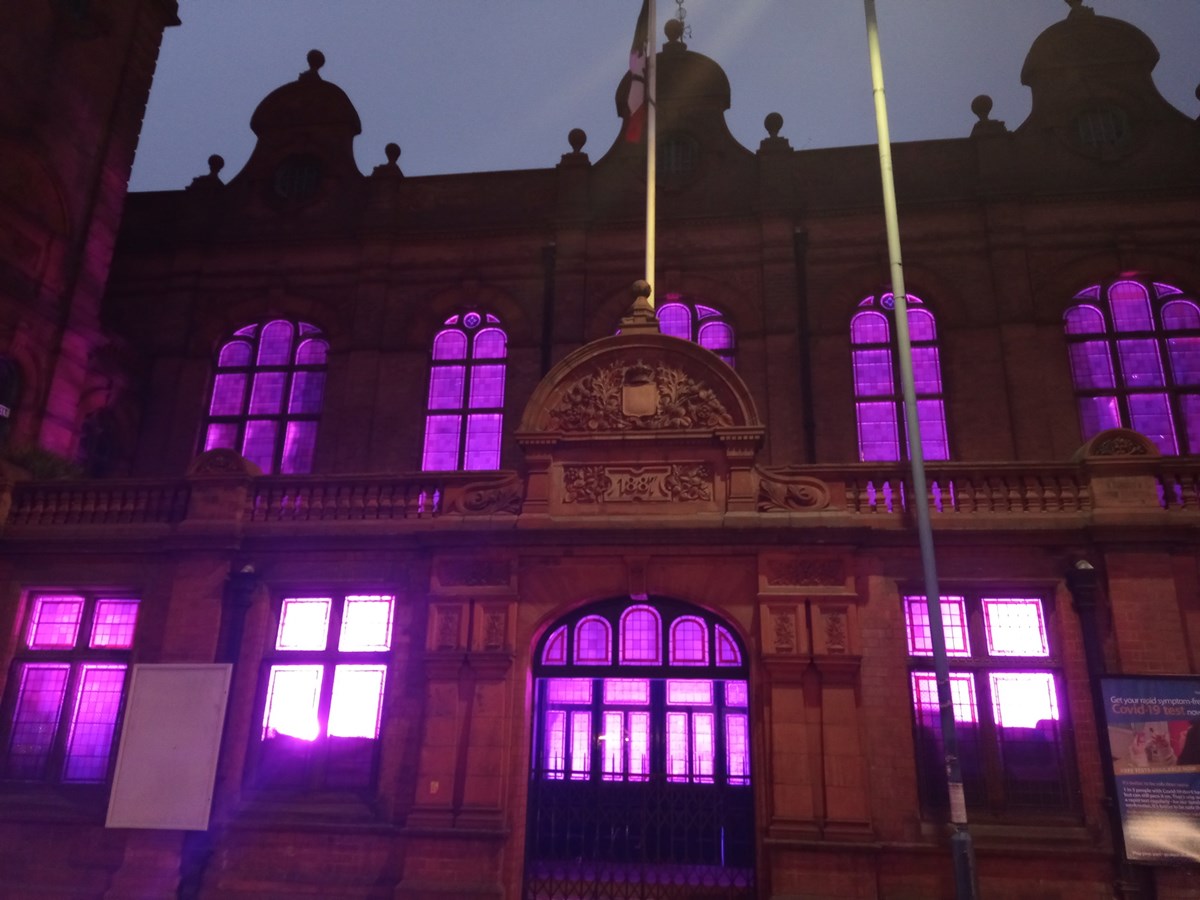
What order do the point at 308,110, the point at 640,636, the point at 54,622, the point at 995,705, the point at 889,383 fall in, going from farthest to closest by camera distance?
the point at 308,110 → the point at 889,383 → the point at 54,622 → the point at 640,636 → the point at 995,705

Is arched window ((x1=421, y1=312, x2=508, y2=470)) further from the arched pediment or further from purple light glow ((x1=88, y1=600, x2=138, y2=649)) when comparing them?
purple light glow ((x1=88, y1=600, x2=138, y2=649))

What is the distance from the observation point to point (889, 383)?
18953mm

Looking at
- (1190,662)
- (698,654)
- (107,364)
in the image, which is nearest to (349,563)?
(698,654)

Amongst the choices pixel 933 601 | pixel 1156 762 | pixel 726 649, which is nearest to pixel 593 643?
pixel 726 649

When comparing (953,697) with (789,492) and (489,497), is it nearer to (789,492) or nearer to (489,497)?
(789,492)

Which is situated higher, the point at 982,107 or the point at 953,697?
the point at 982,107

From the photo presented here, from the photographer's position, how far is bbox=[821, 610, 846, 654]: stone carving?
11.9m

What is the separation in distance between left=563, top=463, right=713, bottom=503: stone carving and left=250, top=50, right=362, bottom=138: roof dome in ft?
47.7

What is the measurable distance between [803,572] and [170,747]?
9.30 m

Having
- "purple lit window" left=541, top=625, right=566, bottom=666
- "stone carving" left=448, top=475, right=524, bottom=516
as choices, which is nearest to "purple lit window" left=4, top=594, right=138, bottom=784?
"stone carving" left=448, top=475, right=524, bottom=516

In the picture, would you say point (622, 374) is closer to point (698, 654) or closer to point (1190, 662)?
point (698, 654)

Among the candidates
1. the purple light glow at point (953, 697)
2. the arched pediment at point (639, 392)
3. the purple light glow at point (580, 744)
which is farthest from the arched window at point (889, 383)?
the purple light glow at point (580, 744)

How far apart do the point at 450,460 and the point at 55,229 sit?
32.3 feet

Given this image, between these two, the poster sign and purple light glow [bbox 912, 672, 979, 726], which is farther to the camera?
purple light glow [bbox 912, 672, 979, 726]
